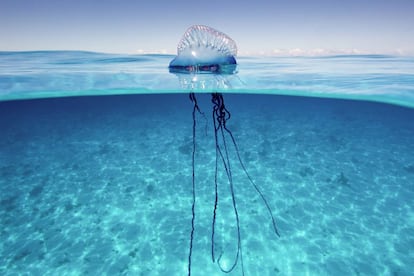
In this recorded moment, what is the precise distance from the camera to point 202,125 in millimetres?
14844

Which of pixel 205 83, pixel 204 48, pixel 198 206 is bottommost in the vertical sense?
pixel 198 206

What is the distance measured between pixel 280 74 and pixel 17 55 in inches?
470

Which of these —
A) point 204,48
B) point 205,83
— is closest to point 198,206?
point 205,83

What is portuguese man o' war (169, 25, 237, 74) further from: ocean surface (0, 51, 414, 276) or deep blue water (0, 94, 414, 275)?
deep blue water (0, 94, 414, 275)

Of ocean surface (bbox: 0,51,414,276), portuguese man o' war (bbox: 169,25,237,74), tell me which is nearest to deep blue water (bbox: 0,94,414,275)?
ocean surface (bbox: 0,51,414,276)

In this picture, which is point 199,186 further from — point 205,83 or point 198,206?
point 205,83

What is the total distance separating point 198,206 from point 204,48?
4198 millimetres

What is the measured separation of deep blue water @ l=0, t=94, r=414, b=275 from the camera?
543cm

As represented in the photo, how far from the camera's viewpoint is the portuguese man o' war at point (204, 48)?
5070 mm

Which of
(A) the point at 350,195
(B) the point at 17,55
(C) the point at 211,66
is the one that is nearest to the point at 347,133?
(A) the point at 350,195

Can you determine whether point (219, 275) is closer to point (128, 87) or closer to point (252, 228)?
point (252, 228)

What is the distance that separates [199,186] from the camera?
8.00m

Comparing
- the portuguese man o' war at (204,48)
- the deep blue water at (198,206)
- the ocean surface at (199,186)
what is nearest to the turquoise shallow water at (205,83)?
the ocean surface at (199,186)

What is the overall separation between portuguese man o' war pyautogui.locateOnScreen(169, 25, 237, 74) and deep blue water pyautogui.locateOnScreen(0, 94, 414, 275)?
3.89 m
